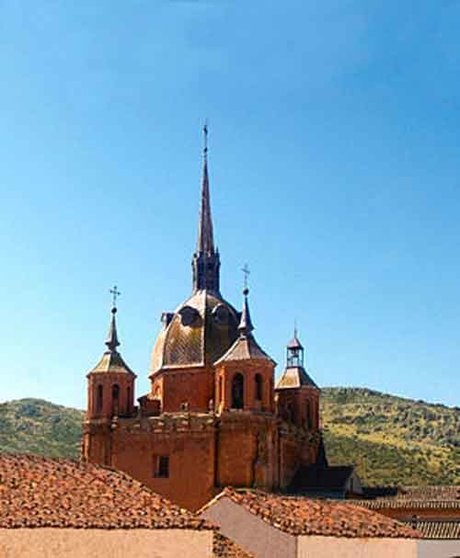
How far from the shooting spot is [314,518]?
2672cm

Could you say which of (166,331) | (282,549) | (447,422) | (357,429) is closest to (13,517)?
(282,549)

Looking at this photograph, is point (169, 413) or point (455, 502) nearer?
point (455, 502)

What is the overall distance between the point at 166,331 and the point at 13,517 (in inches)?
1134

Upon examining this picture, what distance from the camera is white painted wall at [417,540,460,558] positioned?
31.1 meters

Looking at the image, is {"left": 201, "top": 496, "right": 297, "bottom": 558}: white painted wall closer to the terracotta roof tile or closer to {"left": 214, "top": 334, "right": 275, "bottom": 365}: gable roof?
the terracotta roof tile

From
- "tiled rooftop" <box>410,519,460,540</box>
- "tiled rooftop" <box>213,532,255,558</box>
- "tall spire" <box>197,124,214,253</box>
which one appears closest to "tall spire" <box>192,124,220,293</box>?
"tall spire" <box>197,124,214,253</box>

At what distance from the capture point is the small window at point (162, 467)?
4438 centimetres

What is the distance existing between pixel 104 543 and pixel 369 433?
63.2 metres

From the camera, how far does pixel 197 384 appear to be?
47.1 meters

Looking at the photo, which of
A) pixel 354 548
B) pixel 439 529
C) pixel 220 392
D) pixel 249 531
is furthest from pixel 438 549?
pixel 220 392

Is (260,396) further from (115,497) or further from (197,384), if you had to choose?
(115,497)

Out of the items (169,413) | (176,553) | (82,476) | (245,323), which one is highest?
(245,323)

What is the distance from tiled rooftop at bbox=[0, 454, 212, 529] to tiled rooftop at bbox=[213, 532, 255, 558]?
1.15 m

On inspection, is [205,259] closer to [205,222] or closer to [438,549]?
[205,222]
